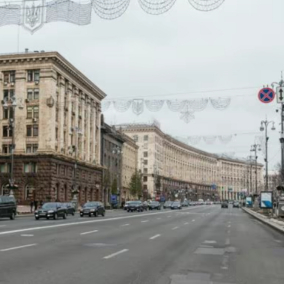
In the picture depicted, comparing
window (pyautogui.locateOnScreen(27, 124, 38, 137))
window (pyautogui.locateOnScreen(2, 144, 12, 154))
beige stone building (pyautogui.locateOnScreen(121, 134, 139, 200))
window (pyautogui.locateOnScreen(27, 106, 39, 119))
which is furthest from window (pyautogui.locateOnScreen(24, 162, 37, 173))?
beige stone building (pyautogui.locateOnScreen(121, 134, 139, 200))

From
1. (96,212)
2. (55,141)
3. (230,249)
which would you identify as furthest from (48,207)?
(55,141)

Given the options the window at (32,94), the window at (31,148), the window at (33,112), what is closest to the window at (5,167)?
the window at (31,148)

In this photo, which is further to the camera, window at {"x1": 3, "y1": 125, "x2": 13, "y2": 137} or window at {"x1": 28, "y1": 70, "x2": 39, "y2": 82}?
window at {"x1": 3, "y1": 125, "x2": 13, "y2": 137}

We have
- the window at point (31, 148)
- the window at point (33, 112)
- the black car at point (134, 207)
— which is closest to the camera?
the black car at point (134, 207)

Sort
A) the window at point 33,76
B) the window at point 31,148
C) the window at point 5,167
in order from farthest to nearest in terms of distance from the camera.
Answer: the window at point 33,76 → the window at point 5,167 → the window at point 31,148

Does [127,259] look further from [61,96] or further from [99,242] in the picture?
[61,96]

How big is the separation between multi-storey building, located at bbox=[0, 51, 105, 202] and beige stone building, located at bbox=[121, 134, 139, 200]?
41210mm

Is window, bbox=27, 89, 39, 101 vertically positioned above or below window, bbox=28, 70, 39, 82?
below

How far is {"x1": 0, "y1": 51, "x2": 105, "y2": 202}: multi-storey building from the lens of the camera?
7356 cm

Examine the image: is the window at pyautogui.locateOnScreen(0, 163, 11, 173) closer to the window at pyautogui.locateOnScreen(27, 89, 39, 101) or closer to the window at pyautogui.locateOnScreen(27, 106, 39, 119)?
the window at pyautogui.locateOnScreen(27, 106, 39, 119)

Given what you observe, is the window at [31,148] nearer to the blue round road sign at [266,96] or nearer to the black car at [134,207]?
the black car at [134,207]

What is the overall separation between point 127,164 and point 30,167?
183 ft

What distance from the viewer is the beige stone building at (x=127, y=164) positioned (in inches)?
4874

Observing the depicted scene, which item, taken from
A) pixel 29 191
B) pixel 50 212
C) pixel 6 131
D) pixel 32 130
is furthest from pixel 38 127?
pixel 50 212
